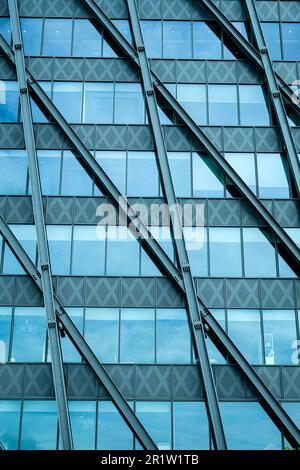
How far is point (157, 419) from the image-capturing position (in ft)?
98.5

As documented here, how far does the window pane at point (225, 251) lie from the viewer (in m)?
32.6

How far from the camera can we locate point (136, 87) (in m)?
35.9

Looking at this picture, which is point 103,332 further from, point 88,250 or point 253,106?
point 253,106

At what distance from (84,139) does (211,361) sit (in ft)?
40.5

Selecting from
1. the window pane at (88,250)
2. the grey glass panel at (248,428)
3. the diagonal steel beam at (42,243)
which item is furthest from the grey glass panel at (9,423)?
the grey glass panel at (248,428)

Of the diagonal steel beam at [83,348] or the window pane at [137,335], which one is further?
the window pane at [137,335]

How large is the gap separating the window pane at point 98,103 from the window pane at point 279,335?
12.5 metres

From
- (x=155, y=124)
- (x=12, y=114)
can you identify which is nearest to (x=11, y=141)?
(x=12, y=114)

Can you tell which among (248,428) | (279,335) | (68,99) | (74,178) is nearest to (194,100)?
(68,99)

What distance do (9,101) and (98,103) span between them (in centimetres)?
450

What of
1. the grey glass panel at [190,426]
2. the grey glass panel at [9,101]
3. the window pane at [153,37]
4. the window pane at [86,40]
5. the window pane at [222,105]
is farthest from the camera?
the window pane at [86,40]

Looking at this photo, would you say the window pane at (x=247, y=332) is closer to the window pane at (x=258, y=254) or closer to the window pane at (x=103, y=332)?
the window pane at (x=258, y=254)

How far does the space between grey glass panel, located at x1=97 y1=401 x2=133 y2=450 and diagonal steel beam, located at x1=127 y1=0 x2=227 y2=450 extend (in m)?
3.60

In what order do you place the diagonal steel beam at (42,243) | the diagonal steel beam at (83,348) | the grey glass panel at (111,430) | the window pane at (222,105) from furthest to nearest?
1. the window pane at (222,105)
2. the grey glass panel at (111,430)
3. the diagonal steel beam at (42,243)
4. the diagonal steel beam at (83,348)
